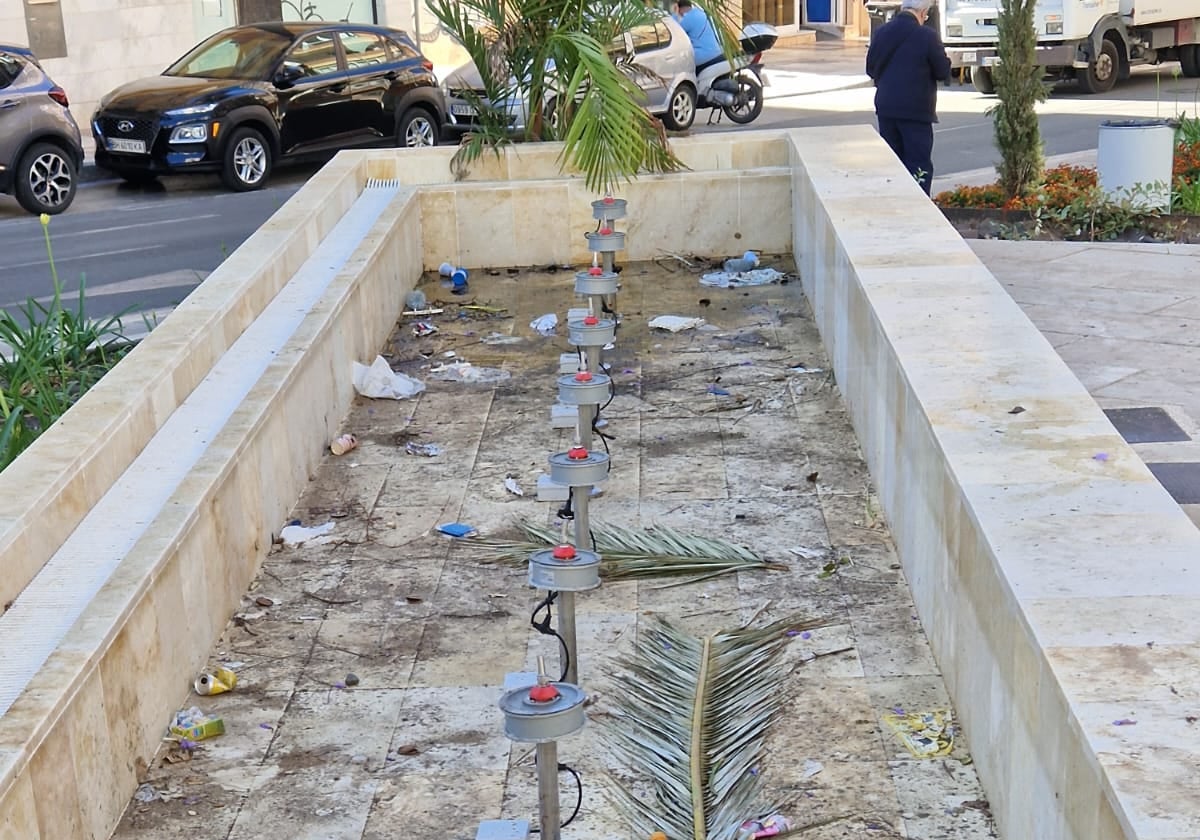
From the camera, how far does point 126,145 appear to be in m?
18.2

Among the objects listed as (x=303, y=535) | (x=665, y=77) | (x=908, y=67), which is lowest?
(x=303, y=535)

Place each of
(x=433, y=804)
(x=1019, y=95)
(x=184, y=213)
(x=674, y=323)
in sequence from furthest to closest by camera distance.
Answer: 1. (x=184, y=213)
2. (x=1019, y=95)
3. (x=674, y=323)
4. (x=433, y=804)

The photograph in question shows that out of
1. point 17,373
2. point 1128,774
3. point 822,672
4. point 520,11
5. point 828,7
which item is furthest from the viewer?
point 828,7

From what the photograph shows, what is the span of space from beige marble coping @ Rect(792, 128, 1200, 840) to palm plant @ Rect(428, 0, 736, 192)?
4131 millimetres

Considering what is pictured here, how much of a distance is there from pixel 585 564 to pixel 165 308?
8.25 m

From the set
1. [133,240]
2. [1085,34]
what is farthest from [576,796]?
[1085,34]

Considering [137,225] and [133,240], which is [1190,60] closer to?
[137,225]

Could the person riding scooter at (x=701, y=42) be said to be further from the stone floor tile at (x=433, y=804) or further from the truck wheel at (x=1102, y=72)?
the stone floor tile at (x=433, y=804)

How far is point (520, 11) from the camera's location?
1116 cm

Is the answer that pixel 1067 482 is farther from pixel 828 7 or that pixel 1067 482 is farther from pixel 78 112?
pixel 828 7

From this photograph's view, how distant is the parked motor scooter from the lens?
22.0 meters

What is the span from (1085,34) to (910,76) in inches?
555

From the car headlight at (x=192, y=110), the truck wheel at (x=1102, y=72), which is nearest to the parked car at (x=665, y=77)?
the car headlight at (x=192, y=110)

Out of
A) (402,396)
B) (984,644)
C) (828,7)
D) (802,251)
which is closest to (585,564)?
(984,644)
